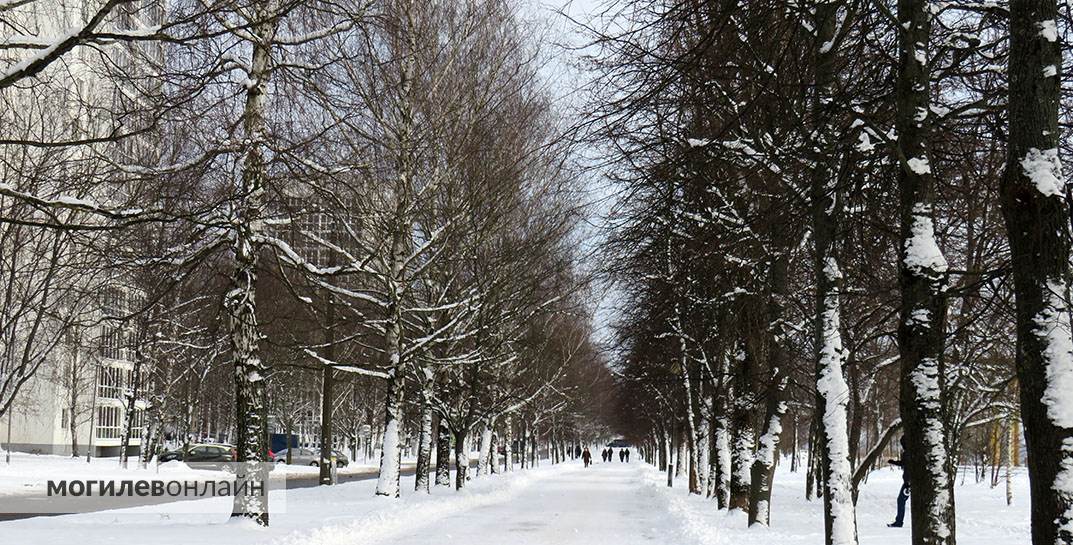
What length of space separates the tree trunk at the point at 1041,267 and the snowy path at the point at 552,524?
1122cm

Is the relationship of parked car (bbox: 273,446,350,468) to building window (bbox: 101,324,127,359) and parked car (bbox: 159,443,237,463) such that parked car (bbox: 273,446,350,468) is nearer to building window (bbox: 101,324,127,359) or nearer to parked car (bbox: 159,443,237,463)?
parked car (bbox: 159,443,237,463)

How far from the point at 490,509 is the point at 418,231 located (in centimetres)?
786

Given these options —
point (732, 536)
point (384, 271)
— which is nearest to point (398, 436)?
point (384, 271)

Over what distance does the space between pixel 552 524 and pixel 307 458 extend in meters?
57.2

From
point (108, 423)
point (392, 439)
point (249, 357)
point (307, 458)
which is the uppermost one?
point (249, 357)

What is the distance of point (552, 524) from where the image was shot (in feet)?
66.2

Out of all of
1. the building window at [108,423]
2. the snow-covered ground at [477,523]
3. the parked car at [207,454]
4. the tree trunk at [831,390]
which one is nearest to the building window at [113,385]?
the building window at [108,423]

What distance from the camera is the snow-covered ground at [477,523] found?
13453 mm

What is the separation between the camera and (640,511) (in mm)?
25031

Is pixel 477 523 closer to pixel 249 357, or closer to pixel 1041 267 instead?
pixel 249 357

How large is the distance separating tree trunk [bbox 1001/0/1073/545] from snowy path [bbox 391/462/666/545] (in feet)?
36.8

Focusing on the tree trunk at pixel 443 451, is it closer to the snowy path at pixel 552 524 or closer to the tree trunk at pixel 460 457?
the tree trunk at pixel 460 457

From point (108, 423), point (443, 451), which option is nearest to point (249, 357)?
point (443, 451)

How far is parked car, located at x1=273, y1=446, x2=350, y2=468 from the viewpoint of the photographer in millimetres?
58219
